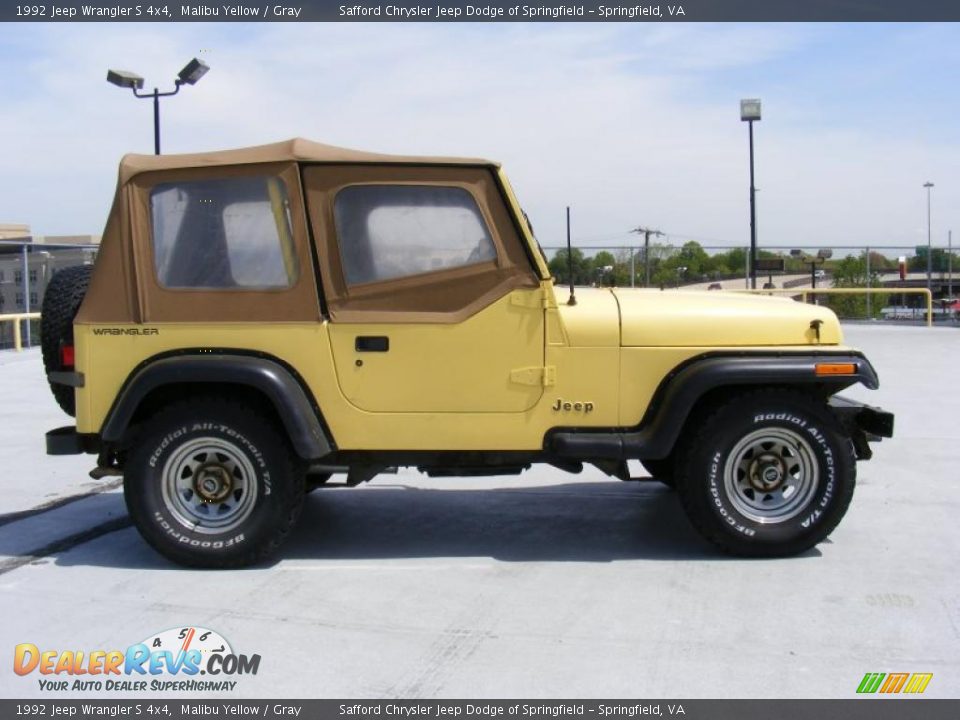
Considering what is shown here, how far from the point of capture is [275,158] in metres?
5.05

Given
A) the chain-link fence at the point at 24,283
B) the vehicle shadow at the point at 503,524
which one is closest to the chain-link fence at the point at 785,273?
the chain-link fence at the point at 24,283

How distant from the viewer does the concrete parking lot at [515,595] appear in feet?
12.5

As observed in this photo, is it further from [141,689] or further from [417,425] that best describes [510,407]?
[141,689]

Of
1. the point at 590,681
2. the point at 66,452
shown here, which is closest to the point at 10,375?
the point at 66,452

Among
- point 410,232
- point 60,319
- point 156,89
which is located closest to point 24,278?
point 156,89

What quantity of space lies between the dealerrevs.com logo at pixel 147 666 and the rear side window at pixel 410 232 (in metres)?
2.00

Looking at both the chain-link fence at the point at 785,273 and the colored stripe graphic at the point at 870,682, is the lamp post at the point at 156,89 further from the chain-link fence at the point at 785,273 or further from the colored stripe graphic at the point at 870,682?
the colored stripe graphic at the point at 870,682

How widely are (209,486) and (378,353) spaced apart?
113 cm

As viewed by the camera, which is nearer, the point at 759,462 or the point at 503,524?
the point at 759,462

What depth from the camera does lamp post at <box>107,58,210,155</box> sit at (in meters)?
14.7

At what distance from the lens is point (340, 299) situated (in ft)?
16.6

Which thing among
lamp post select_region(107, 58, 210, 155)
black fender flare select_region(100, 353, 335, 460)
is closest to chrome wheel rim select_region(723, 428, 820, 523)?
black fender flare select_region(100, 353, 335, 460)

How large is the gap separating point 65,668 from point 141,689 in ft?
1.29

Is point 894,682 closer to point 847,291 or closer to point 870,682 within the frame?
point 870,682
